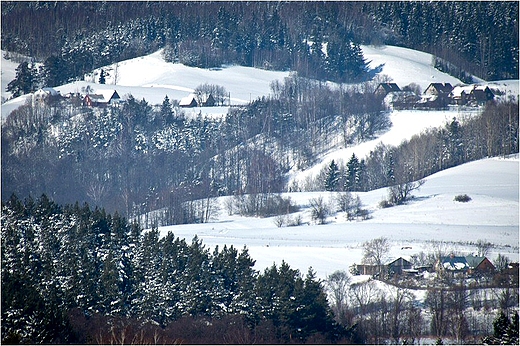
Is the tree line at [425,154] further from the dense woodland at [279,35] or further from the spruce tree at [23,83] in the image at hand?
the spruce tree at [23,83]

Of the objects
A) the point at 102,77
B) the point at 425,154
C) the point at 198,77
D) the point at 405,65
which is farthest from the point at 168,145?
the point at 405,65

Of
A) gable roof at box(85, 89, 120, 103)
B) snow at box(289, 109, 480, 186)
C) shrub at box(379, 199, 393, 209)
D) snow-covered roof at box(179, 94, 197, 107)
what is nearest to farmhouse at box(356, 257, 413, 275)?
shrub at box(379, 199, 393, 209)

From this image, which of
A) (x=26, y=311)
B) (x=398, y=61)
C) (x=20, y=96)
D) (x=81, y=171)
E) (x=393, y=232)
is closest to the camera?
(x=26, y=311)

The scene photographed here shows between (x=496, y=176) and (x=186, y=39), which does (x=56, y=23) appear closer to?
(x=186, y=39)

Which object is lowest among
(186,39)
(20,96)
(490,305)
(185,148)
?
(490,305)

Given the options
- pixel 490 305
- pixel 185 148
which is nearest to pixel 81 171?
pixel 185 148

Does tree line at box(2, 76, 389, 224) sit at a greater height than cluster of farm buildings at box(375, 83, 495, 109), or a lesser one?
lesser

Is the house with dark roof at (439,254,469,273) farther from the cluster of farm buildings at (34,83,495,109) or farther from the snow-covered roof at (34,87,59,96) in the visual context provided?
the snow-covered roof at (34,87,59,96)

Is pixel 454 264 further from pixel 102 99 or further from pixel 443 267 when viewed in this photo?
pixel 102 99
